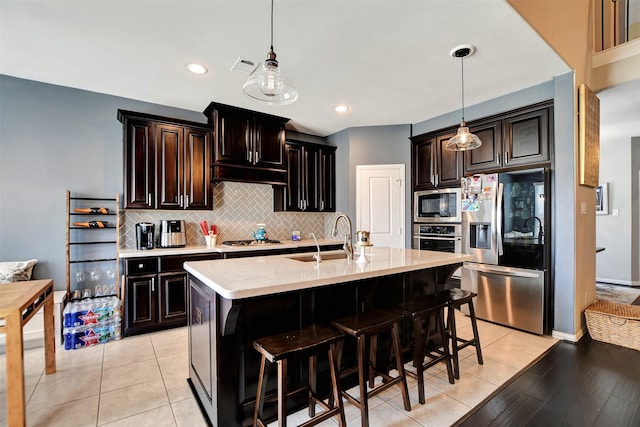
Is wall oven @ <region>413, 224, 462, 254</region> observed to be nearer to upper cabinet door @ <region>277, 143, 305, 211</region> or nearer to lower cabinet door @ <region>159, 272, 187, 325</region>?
upper cabinet door @ <region>277, 143, 305, 211</region>

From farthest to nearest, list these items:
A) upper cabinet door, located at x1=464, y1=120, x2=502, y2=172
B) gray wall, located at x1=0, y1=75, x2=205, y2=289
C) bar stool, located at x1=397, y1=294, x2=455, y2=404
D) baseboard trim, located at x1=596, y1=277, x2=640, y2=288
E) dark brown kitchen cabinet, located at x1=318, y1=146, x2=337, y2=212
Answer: baseboard trim, located at x1=596, y1=277, x2=640, y2=288 < dark brown kitchen cabinet, located at x1=318, y1=146, x2=337, y2=212 < upper cabinet door, located at x1=464, y1=120, x2=502, y2=172 < gray wall, located at x1=0, y1=75, x2=205, y2=289 < bar stool, located at x1=397, y1=294, x2=455, y2=404

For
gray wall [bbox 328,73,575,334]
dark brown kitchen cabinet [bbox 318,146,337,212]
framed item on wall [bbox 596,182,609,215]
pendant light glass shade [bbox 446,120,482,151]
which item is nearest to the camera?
pendant light glass shade [bbox 446,120,482,151]

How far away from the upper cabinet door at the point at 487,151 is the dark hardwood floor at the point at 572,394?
6.92ft

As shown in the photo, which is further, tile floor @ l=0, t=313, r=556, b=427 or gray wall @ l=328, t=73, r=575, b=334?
gray wall @ l=328, t=73, r=575, b=334

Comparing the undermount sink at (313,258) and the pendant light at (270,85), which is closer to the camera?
the pendant light at (270,85)

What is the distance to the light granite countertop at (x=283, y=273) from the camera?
5.10ft

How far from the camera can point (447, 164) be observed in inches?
164

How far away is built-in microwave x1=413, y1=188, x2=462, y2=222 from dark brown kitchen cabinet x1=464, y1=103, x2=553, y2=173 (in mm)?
399

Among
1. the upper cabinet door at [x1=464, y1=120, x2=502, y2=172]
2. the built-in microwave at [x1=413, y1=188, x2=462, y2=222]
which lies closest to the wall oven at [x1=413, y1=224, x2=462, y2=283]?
the built-in microwave at [x1=413, y1=188, x2=462, y2=222]


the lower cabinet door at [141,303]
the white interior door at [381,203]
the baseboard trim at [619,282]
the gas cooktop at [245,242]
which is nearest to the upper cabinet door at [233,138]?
the gas cooktop at [245,242]

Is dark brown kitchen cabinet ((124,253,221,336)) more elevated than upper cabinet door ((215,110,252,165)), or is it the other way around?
upper cabinet door ((215,110,252,165))

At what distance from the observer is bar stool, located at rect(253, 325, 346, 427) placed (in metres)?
1.49

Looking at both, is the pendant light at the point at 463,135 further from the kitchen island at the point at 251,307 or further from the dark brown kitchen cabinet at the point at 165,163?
the dark brown kitchen cabinet at the point at 165,163

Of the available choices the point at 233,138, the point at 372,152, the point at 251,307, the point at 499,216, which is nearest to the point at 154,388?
the point at 251,307
